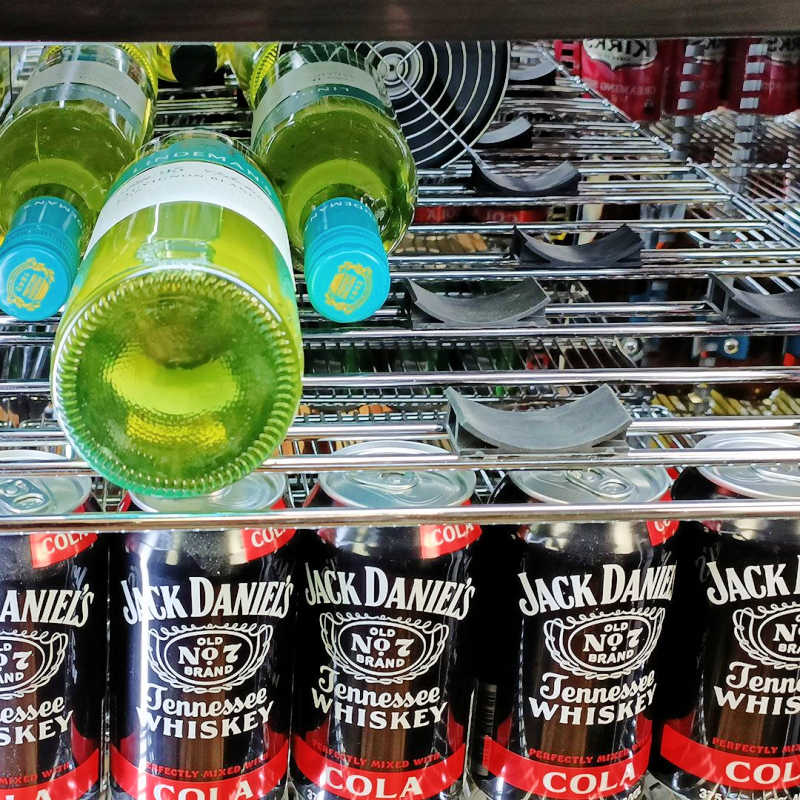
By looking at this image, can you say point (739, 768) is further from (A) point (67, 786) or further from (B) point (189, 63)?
(B) point (189, 63)

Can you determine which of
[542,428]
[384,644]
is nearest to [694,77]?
[542,428]

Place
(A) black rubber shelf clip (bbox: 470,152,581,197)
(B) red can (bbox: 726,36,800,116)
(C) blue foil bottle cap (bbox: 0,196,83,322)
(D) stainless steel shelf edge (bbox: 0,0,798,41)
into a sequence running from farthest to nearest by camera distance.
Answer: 1. (B) red can (bbox: 726,36,800,116)
2. (A) black rubber shelf clip (bbox: 470,152,581,197)
3. (C) blue foil bottle cap (bbox: 0,196,83,322)
4. (D) stainless steel shelf edge (bbox: 0,0,798,41)

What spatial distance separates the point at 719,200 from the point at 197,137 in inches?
24.3

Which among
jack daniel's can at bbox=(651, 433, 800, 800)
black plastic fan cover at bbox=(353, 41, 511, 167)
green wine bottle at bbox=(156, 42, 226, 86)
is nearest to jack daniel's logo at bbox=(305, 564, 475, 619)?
jack daniel's can at bbox=(651, 433, 800, 800)

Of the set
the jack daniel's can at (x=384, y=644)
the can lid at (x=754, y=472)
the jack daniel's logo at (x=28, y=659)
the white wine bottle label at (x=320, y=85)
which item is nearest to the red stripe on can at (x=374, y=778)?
the jack daniel's can at (x=384, y=644)

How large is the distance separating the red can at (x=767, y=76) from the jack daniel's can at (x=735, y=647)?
0.71 m

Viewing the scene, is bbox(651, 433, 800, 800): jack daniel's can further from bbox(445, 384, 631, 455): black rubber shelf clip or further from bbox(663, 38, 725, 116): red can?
bbox(663, 38, 725, 116): red can

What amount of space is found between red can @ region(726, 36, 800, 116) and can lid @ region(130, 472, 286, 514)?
3.14ft

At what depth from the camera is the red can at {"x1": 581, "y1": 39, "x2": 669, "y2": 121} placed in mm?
1512

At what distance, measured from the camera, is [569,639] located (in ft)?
2.82

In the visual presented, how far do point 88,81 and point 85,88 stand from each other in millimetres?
14

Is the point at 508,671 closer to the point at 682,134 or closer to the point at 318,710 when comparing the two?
the point at 318,710

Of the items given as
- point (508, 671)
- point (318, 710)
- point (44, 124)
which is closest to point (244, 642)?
point (318, 710)

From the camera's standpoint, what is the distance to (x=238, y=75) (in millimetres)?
1210
